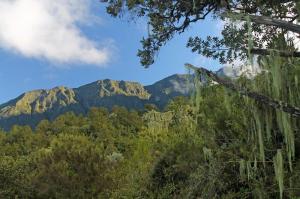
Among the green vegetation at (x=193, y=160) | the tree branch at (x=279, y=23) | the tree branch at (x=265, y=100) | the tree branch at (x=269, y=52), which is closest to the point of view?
the tree branch at (x=279, y=23)

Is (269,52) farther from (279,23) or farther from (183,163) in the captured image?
(183,163)

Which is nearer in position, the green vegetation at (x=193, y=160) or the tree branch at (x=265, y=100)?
the tree branch at (x=265, y=100)

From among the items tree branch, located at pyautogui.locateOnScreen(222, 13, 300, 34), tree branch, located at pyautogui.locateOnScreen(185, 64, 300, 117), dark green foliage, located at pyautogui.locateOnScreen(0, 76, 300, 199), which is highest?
tree branch, located at pyautogui.locateOnScreen(222, 13, 300, 34)

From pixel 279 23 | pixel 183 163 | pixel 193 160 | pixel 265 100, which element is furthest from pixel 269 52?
pixel 183 163

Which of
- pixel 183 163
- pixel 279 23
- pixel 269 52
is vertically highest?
pixel 279 23

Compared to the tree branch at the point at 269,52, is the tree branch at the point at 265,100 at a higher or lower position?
lower

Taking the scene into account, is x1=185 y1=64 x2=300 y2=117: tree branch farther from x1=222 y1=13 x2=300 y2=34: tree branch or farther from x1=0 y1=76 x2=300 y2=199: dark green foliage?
x1=222 y1=13 x2=300 y2=34: tree branch

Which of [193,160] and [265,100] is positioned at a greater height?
[265,100]

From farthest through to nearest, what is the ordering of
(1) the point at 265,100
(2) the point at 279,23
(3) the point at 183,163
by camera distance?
(3) the point at 183,163
(1) the point at 265,100
(2) the point at 279,23

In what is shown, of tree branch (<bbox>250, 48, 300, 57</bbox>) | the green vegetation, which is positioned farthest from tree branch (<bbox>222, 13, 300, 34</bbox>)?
the green vegetation

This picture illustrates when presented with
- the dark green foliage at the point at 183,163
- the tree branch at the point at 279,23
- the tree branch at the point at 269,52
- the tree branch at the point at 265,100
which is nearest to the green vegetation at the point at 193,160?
the dark green foliage at the point at 183,163

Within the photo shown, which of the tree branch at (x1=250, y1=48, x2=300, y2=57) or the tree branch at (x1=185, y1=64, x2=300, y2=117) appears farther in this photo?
the tree branch at (x1=250, y1=48, x2=300, y2=57)

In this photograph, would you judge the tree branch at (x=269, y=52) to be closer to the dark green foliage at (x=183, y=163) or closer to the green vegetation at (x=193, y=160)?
the green vegetation at (x=193, y=160)

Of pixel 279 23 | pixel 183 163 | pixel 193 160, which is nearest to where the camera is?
pixel 279 23
